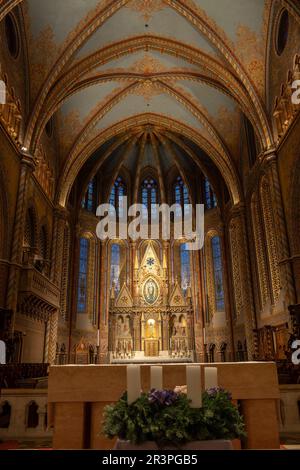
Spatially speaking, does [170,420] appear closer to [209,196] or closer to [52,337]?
[52,337]

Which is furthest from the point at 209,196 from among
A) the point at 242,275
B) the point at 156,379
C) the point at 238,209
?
the point at 156,379

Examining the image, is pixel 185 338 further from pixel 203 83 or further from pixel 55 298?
pixel 203 83

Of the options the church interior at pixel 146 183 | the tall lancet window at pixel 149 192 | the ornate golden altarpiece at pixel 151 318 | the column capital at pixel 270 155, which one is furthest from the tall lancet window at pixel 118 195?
the column capital at pixel 270 155

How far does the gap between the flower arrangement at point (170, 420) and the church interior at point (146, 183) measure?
5668 mm

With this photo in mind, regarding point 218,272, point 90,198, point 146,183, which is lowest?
point 218,272

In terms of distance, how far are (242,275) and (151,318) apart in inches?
274

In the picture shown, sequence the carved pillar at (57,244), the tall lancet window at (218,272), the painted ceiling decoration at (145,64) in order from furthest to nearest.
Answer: the tall lancet window at (218,272) → the carved pillar at (57,244) → the painted ceiling decoration at (145,64)

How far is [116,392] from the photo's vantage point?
361 centimetres

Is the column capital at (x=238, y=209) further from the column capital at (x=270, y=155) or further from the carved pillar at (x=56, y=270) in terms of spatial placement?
the carved pillar at (x=56, y=270)

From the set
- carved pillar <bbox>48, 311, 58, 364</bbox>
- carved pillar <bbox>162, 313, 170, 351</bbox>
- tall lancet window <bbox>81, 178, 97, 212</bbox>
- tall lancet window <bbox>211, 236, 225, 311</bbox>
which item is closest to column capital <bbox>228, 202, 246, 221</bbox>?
tall lancet window <bbox>211, 236, 225, 311</bbox>

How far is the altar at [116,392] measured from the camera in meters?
3.57

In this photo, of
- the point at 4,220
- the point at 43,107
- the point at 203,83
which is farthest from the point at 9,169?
the point at 203,83

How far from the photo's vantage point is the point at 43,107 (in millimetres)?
17016

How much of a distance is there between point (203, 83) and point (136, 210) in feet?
37.3
